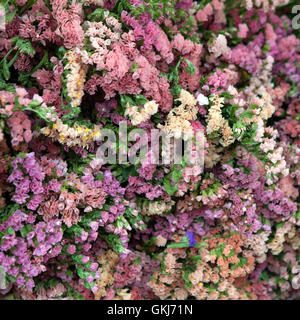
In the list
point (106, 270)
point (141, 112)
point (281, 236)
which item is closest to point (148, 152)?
point (141, 112)

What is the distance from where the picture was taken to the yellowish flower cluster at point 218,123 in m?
2.13

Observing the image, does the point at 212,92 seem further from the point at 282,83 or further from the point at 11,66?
the point at 11,66

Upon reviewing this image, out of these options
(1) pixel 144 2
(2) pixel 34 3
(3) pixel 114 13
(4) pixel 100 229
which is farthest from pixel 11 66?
(4) pixel 100 229

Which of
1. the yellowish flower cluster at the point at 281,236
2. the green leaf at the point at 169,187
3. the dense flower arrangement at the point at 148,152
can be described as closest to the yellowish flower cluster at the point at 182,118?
the dense flower arrangement at the point at 148,152

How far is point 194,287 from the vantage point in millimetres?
2279

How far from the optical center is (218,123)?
2133 mm

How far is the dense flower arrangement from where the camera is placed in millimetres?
1875

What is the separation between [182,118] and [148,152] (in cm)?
28

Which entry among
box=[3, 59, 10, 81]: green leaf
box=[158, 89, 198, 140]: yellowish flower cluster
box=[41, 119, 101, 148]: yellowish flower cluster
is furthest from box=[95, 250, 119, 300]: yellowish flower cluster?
box=[3, 59, 10, 81]: green leaf

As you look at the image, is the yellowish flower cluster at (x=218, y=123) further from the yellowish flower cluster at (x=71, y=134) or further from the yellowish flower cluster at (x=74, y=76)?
the yellowish flower cluster at (x=74, y=76)

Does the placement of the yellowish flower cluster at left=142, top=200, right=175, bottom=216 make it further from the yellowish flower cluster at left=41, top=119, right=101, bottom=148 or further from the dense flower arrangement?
the yellowish flower cluster at left=41, top=119, right=101, bottom=148

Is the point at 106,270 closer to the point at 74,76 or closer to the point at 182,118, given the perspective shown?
the point at 182,118

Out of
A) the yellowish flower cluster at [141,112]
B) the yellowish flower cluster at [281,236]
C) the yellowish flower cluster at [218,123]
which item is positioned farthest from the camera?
the yellowish flower cluster at [281,236]

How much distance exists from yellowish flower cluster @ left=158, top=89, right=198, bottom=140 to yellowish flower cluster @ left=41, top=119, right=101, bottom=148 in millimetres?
380
